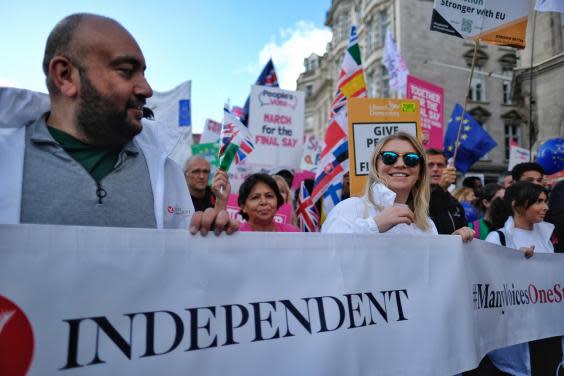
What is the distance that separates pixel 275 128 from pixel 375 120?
345 centimetres

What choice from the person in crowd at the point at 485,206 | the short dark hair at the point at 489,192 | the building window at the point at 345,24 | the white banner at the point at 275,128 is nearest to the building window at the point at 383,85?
the building window at the point at 345,24

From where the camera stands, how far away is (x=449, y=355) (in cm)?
195

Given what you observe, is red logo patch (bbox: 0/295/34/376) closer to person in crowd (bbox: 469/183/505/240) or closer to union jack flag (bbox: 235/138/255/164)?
union jack flag (bbox: 235/138/255/164)

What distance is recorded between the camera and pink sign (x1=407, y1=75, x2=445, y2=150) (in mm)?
6844

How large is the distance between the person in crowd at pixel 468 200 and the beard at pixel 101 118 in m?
5.47

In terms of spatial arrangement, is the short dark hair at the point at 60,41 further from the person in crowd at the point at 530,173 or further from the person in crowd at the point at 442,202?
the person in crowd at the point at 530,173

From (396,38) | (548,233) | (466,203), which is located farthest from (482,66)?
(548,233)

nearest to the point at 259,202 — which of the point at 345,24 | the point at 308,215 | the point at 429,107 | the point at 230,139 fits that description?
the point at 230,139

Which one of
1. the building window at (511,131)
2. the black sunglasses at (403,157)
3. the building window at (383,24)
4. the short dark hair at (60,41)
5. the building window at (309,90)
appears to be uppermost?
the building window at (309,90)

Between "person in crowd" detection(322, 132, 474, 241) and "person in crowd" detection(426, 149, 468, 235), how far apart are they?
0.83 metres

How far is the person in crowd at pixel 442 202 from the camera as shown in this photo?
11.0 ft

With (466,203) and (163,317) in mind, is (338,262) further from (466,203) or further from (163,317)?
(466,203)

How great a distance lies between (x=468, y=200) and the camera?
675 centimetres

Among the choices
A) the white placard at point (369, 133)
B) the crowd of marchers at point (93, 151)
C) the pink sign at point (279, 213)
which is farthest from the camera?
the pink sign at point (279, 213)
